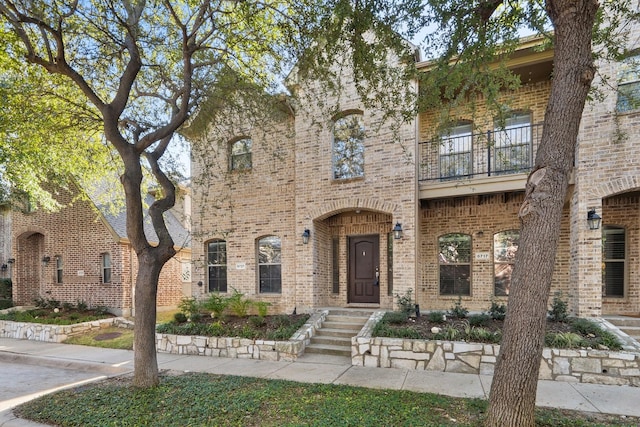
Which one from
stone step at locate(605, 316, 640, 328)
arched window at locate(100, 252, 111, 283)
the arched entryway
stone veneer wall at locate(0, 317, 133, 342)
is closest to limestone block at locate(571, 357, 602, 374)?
stone step at locate(605, 316, 640, 328)

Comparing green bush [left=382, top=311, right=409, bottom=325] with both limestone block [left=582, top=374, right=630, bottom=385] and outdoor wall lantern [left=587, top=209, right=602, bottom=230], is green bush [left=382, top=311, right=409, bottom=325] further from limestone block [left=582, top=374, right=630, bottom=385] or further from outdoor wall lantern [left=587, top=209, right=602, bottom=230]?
outdoor wall lantern [left=587, top=209, right=602, bottom=230]

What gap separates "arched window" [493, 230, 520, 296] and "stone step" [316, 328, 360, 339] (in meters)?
3.97

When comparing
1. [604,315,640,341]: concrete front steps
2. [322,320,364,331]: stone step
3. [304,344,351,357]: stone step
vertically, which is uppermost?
[604,315,640,341]: concrete front steps

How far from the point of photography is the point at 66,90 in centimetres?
766

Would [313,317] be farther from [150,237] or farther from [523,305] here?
[150,237]

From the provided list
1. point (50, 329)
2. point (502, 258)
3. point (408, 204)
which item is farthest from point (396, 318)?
point (50, 329)

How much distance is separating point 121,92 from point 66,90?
128 inches

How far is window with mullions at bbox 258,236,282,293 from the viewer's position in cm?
1020

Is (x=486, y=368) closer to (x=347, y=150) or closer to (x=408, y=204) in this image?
(x=408, y=204)

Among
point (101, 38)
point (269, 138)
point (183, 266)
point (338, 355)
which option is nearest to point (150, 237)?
point (183, 266)

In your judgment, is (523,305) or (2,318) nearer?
(523,305)

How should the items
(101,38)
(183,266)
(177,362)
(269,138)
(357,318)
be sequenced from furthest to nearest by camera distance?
(183,266)
(269,138)
(357,318)
(177,362)
(101,38)

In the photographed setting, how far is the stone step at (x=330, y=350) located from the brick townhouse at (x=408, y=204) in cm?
186

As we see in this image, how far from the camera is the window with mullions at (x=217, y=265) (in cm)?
1091
